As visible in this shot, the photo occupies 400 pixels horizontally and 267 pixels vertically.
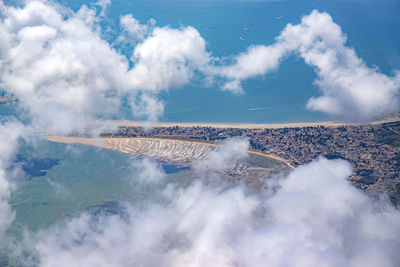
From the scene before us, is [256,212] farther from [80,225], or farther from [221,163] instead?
[80,225]

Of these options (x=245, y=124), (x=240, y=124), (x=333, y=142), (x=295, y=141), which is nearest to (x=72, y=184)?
(x=240, y=124)

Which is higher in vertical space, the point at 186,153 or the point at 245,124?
the point at 245,124

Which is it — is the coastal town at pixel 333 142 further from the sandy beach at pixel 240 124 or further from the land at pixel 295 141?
the sandy beach at pixel 240 124

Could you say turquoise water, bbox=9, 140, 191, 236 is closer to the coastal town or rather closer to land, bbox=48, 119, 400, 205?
land, bbox=48, 119, 400, 205

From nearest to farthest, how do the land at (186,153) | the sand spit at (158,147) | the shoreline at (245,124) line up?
the land at (186,153), the sand spit at (158,147), the shoreline at (245,124)

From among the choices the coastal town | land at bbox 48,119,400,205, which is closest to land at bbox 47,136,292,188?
land at bbox 48,119,400,205

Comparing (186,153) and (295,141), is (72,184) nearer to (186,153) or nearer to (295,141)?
(186,153)

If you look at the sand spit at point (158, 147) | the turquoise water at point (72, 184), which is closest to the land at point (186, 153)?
the sand spit at point (158, 147)
